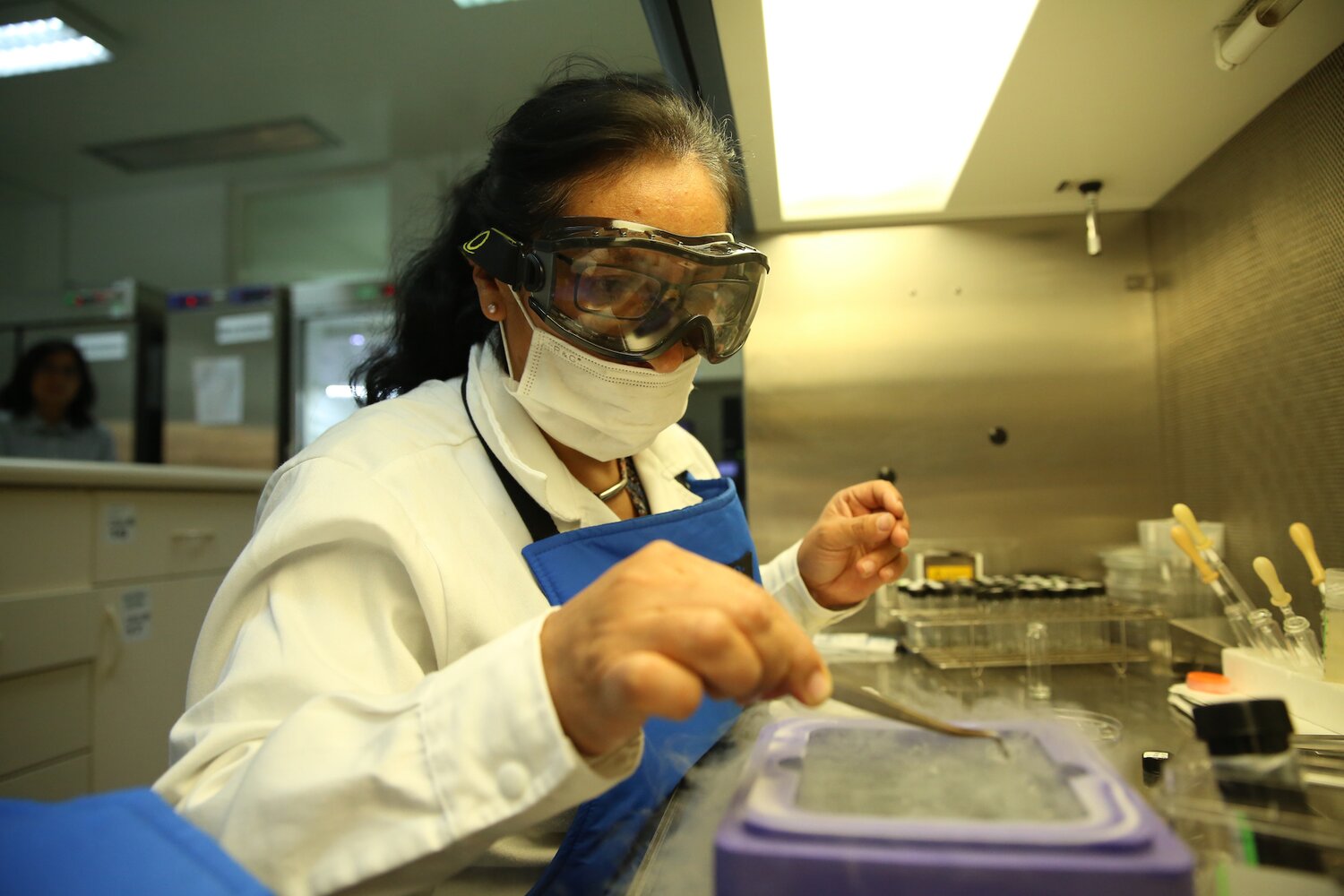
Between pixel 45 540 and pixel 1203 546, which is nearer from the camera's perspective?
pixel 1203 546

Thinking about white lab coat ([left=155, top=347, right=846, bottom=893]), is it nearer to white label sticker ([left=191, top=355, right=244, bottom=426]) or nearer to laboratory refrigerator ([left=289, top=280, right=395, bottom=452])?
laboratory refrigerator ([left=289, top=280, right=395, bottom=452])

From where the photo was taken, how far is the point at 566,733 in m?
0.52

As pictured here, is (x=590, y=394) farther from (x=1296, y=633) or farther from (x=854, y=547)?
(x=1296, y=633)

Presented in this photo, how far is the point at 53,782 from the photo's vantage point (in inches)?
71.8

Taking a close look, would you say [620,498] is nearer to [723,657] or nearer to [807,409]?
[723,657]

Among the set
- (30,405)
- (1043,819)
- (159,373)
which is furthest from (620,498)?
(159,373)

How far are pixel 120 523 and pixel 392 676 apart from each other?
1.91 m

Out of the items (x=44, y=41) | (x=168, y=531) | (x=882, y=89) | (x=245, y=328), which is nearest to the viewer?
(x=882, y=89)

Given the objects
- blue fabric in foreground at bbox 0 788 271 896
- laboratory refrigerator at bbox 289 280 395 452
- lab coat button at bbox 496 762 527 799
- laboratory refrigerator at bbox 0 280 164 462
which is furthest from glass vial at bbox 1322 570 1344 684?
laboratory refrigerator at bbox 0 280 164 462

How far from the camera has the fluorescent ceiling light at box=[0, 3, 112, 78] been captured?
290cm

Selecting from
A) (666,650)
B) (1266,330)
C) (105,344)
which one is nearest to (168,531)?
(666,650)

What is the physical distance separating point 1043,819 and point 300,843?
20.3 inches

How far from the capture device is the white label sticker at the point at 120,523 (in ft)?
6.66

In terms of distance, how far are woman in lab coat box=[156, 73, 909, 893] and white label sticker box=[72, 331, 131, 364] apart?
3.84m
